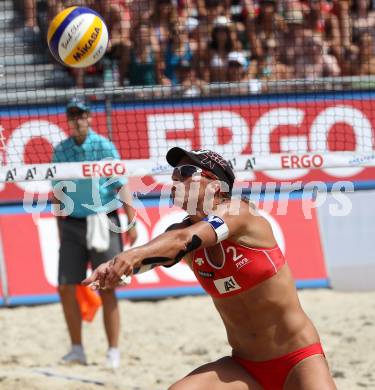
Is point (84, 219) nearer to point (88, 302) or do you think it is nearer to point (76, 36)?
point (88, 302)

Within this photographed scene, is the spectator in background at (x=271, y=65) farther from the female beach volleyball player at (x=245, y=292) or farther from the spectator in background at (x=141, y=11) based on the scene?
the female beach volleyball player at (x=245, y=292)

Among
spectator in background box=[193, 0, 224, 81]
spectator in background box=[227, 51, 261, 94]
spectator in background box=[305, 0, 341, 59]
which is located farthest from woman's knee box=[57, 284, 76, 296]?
spectator in background box=[305, 0, 341, 59]

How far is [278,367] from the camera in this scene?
158 inches

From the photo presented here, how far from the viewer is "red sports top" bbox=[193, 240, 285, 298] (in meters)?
3.88

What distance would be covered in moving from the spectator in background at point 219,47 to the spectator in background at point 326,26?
88 cm

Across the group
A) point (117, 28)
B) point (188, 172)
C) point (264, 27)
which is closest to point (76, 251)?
point (117, 28)

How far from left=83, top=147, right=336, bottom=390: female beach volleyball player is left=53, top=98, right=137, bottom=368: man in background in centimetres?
253

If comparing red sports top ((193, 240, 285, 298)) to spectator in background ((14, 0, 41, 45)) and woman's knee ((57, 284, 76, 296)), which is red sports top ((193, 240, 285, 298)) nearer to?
woman's knee ((57, 284, 76, 296))

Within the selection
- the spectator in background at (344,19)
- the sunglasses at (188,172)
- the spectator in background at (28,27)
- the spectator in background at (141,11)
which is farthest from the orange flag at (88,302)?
the spectator in background at (344,19)

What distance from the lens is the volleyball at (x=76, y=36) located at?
18.9ft

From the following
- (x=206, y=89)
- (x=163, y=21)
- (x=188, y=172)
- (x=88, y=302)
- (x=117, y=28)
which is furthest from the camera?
(x=163, y=21)

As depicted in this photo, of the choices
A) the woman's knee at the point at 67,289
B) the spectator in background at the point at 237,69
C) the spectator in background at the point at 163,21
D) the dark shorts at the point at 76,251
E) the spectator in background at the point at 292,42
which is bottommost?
the woman's knee at the point at 67,289

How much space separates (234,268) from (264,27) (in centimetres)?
628

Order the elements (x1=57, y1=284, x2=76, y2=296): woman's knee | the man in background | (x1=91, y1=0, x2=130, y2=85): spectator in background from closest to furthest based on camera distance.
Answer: the man in background, (x1=57, y1=284, x2=76, y2=296): woman's knee, (x1=91, y1=0, x2=130, y2=85): spectator in background
